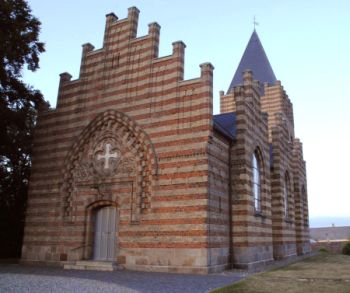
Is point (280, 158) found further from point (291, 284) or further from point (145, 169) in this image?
point (291, 284)

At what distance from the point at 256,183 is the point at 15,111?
1176 cm

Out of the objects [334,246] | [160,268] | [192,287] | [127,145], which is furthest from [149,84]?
[334,246]

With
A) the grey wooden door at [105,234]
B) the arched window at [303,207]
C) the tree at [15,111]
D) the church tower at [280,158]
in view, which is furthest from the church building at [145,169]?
the arched window at [303,207]

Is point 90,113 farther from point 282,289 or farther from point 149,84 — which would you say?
point 282,289

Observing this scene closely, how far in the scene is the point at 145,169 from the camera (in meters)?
15.2

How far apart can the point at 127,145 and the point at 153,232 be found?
3.88 m

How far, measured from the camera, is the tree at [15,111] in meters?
16.1

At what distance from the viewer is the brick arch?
14.9 m

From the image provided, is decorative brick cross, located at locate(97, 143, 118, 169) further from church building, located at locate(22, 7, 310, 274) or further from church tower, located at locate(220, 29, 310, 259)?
church tower, located at locate(220, 29, 310, 259)

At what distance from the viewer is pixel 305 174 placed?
29969 mm

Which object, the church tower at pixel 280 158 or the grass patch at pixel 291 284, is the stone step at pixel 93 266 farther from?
the church tower at pixel 280 158

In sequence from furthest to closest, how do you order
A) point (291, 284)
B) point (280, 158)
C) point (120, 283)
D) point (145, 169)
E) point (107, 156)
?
point (280, 158) → point (107, 156) → point (145, 169) → point (120, 283) → point (291, 284)

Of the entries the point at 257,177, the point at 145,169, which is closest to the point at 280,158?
the point at 257,177

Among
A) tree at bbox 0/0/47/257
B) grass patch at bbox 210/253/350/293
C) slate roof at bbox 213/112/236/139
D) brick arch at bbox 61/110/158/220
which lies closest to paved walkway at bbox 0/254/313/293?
grass patch at bbox 210/253/350/293
